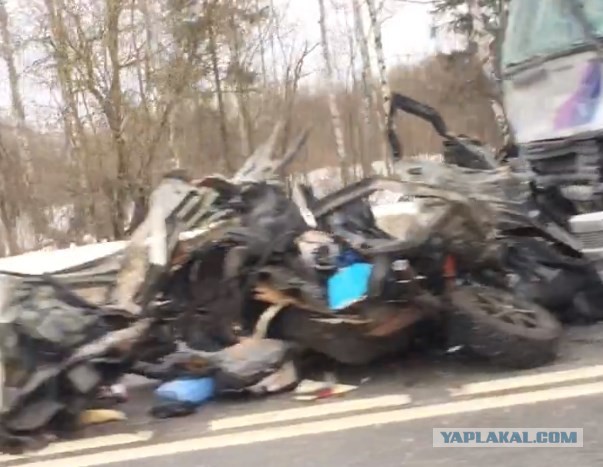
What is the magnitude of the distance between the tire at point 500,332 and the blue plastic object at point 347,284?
1.54ft

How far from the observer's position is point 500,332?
4141 mm

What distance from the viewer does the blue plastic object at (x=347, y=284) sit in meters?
4.36

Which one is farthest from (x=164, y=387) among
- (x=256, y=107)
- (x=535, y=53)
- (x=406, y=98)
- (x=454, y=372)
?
(x=256, y=107)

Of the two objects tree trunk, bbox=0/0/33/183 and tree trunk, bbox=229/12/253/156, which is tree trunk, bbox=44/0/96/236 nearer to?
tree trunk, bbox=0/0/33/183

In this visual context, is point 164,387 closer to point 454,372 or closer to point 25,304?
point 25,304

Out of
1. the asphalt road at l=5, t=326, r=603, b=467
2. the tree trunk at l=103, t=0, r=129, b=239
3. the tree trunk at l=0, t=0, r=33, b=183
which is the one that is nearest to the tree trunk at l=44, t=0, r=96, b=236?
the tree trunk at l=103, t=0, r=129, b=239

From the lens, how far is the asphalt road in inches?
133

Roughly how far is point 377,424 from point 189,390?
3.41 feet

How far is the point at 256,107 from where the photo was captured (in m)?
23.5

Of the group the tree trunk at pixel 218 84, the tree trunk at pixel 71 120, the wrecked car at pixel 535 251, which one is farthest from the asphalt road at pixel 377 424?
the tree trunk at pixel 218 84

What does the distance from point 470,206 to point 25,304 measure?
224 centimetres

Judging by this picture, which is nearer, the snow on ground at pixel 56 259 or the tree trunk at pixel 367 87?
the snow on ground at pixel 56 259

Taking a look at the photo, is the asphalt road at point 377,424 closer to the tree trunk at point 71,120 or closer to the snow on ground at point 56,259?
the snow on ground at point 56,259

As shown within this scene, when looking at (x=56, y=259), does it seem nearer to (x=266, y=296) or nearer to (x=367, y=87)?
(x=266, y=296)
